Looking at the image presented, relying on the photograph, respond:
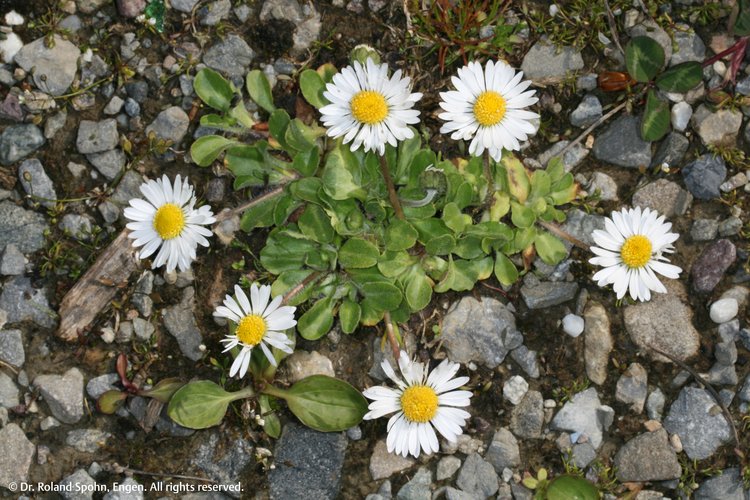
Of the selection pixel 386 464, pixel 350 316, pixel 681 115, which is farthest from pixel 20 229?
pixel 681 115

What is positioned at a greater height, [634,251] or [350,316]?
[634,251]

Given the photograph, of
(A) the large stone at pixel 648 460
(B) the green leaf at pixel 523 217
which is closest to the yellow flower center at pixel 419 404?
(B) the green leaf at pixel 523 217

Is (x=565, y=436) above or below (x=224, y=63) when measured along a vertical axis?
below

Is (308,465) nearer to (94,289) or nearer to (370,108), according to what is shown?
(94,289)

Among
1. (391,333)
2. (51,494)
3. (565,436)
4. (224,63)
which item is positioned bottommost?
(51,494)

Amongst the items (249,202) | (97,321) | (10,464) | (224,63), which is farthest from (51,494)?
(224,63)

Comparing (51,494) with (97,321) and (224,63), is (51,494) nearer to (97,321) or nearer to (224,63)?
(97,321)
